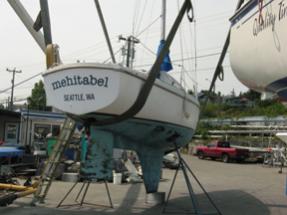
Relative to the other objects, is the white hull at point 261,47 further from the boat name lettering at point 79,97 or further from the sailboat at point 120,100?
the boat name lettering at point 79,97

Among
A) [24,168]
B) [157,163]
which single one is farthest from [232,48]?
[24,168]

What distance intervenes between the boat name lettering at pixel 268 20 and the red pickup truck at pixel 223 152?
3012 cm

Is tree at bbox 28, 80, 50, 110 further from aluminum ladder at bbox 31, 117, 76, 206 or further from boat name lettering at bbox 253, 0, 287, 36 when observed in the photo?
boat name lettering at bbox 253, 0, 287, 36

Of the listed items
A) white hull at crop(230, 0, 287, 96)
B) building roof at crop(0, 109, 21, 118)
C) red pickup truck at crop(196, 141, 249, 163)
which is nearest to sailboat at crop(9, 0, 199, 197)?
white hull at crop(230, 0, 287, 96)

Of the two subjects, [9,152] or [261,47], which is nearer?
[261,47]

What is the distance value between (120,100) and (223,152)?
1160 inches

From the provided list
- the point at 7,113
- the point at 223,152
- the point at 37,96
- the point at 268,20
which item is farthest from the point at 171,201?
the point at 37,96

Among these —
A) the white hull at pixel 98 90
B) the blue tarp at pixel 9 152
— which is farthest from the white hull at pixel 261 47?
the blue tarp at pixel 9 152

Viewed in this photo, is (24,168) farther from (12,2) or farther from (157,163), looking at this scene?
(157,163)

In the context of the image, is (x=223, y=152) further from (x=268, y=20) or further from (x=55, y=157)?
(x=268, y=20)

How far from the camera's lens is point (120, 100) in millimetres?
7836

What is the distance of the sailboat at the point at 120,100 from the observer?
25.5ft

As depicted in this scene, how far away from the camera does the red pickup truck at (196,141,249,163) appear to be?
35.3m

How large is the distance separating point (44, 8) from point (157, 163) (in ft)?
14.9
